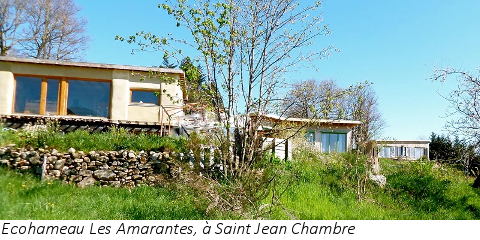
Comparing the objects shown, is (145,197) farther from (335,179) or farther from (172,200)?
(335,179)

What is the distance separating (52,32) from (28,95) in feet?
10.7

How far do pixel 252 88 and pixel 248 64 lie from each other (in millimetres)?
437

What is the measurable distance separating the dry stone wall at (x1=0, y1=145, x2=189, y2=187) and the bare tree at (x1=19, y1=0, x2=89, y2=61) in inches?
214

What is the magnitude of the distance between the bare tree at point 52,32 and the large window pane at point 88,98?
1.48m

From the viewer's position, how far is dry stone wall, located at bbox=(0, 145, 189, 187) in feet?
19.6

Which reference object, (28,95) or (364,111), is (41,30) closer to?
(28,95)

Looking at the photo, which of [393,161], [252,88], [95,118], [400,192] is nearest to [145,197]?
[252,88]

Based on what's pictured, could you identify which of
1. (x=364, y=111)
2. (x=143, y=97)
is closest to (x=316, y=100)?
(x=364, y=111)

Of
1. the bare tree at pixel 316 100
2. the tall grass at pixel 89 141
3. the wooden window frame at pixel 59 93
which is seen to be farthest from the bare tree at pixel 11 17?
the bare tree at pixel 316 100

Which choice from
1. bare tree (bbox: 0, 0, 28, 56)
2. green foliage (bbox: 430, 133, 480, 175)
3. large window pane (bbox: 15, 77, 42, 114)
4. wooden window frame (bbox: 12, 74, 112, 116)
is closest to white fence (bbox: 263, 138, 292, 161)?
green foliage (bbox: 430, 133, 480, 175)

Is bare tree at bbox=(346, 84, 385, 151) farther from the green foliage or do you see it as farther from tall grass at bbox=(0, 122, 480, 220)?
the green foliage

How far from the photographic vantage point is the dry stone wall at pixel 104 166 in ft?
19.6

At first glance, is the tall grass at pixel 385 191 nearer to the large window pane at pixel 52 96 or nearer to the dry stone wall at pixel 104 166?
the dry stone wall at pixel 104 166

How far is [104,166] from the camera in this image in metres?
6.51
